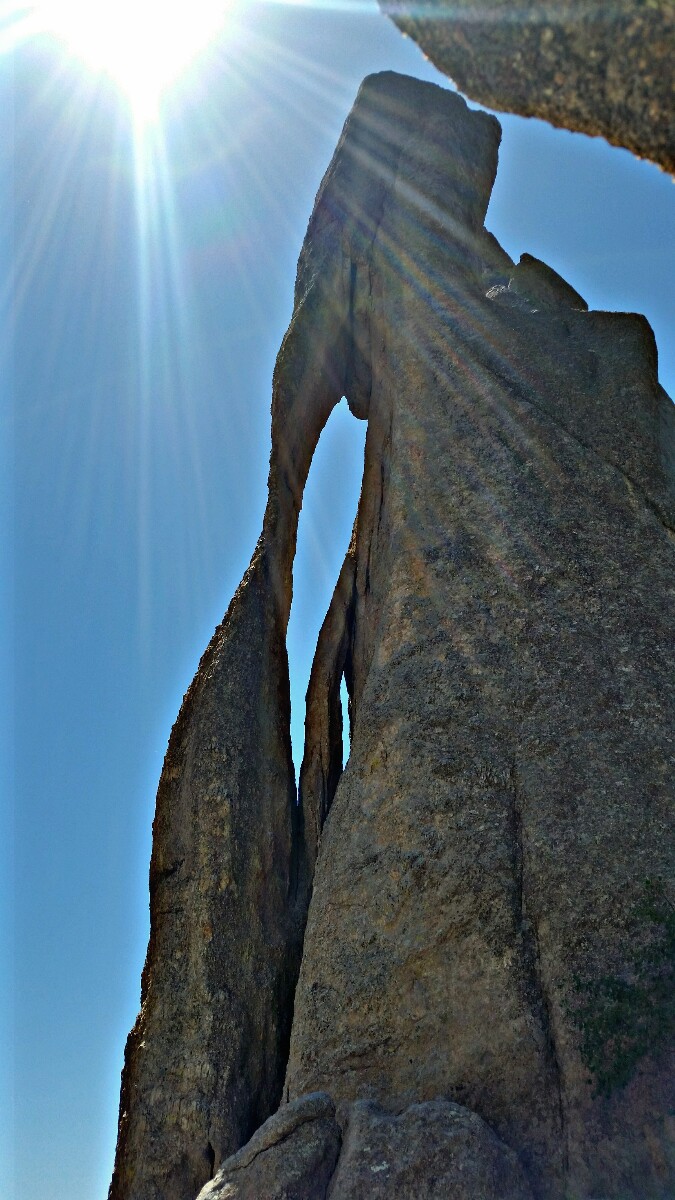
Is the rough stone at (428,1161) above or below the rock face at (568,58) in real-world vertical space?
below

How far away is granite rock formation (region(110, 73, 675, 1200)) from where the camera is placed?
969 centimetres

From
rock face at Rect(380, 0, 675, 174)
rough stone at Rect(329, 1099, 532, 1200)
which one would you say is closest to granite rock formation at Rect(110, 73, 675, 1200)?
rough stone at Rect(329, 1099, 532, 1200)

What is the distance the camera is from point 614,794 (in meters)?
11.3

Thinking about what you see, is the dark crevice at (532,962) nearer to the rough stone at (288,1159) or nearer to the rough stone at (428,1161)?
the rough stone at (428,1161)

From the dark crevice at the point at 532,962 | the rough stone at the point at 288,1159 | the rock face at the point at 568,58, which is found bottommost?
the rough stone at the point at 288,1159

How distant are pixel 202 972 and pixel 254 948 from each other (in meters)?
0.76

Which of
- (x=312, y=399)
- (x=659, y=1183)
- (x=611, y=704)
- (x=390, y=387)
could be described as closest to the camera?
(x=659, y=1183)

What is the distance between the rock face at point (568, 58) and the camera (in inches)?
147

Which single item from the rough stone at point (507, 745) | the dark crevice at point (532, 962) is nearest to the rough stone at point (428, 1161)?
the rough stone at point (507, 745)

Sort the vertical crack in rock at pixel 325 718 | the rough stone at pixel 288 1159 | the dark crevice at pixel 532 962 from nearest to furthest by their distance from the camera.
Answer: the rough stone at pixel 288 1159
the dark crevice at pixel 532 962
the vertical crack in rock at pixel 325 718

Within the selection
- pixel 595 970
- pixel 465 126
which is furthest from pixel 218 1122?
pixel 465 126

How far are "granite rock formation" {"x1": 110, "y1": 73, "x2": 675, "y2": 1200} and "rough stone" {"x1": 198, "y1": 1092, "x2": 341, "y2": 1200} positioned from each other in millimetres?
27

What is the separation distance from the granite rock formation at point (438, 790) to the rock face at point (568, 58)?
7573mm

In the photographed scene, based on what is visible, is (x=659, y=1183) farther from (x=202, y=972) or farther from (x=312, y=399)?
(x=312, y=399)
